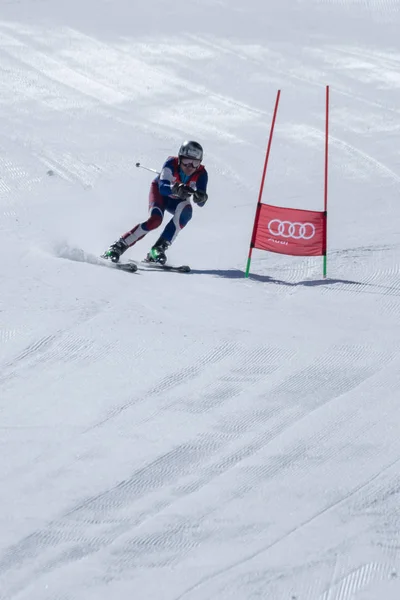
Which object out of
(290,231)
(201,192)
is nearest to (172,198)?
(201,192)

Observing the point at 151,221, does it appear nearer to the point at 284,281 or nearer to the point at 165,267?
the point at 165,267

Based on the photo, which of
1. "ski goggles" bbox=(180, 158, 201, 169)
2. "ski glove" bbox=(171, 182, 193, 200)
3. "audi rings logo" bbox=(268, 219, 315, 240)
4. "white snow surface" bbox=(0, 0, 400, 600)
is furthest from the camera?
"ski goggles" bbox=(180, 158, 201, 169)

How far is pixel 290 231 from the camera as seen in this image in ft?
32.5

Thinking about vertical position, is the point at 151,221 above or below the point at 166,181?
below

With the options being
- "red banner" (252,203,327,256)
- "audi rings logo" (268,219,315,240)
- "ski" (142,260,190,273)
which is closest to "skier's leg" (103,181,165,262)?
"ski" (142,260,190,273)

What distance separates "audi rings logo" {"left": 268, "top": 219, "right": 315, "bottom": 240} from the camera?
9.87 metres

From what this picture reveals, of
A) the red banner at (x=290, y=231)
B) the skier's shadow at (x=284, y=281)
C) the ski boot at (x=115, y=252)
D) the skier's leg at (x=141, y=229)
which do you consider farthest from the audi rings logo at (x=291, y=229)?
the ski boot at (x=115, y=252)

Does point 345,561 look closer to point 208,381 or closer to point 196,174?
point 208,381

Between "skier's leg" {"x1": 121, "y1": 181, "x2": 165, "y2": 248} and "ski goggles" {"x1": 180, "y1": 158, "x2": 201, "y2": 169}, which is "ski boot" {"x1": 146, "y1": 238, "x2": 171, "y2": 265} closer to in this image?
"skier's leg" {"x1": 121, "y1": 181, "x2": 165, "y2": 248}

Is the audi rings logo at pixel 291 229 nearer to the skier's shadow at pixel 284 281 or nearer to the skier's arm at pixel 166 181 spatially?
the skier's shadow at pixel 284 281

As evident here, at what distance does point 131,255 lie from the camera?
1138 cm

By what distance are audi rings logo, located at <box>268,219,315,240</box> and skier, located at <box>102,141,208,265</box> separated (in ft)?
3.00

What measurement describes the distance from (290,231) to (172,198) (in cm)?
150

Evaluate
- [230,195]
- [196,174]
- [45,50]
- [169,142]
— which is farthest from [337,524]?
[45,50]
